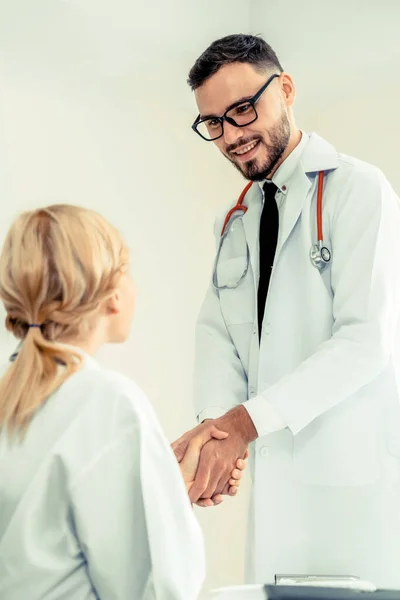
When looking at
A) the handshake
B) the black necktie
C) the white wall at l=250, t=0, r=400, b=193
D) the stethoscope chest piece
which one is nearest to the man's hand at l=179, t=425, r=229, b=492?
the handshake

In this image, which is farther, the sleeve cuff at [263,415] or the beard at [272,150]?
the beard at [272,150]

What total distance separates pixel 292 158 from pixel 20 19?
0.90 meters

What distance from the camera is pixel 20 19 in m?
2.08

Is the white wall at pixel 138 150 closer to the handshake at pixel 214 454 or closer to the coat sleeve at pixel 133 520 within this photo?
the handshake at pixel 214 454

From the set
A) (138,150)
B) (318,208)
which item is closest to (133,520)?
(318,208)

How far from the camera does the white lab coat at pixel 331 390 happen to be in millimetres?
1563

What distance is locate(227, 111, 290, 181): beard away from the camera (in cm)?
181

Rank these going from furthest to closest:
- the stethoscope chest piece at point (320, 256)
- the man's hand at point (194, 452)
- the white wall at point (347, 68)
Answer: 1. the white wall at point (347, 68)
2. the stethoscope chest piece at point (320, 256)
3. the man's hand at point (194, 452)

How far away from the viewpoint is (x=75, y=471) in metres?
0.95

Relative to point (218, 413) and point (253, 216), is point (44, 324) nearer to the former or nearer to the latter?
point (218, 413)

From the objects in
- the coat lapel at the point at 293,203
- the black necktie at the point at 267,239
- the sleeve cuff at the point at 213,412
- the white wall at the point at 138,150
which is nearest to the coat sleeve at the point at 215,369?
the sleeve cuff at the point at 213,412

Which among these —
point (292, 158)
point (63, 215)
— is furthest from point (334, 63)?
point (63, 215)

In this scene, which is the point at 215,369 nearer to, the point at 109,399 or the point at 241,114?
the point at 241,114

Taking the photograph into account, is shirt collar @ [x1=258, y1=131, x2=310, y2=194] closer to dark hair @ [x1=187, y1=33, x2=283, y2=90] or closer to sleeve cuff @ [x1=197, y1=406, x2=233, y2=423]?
dark hair @ [x1=187, y1=33, x2=283, y2=90]
